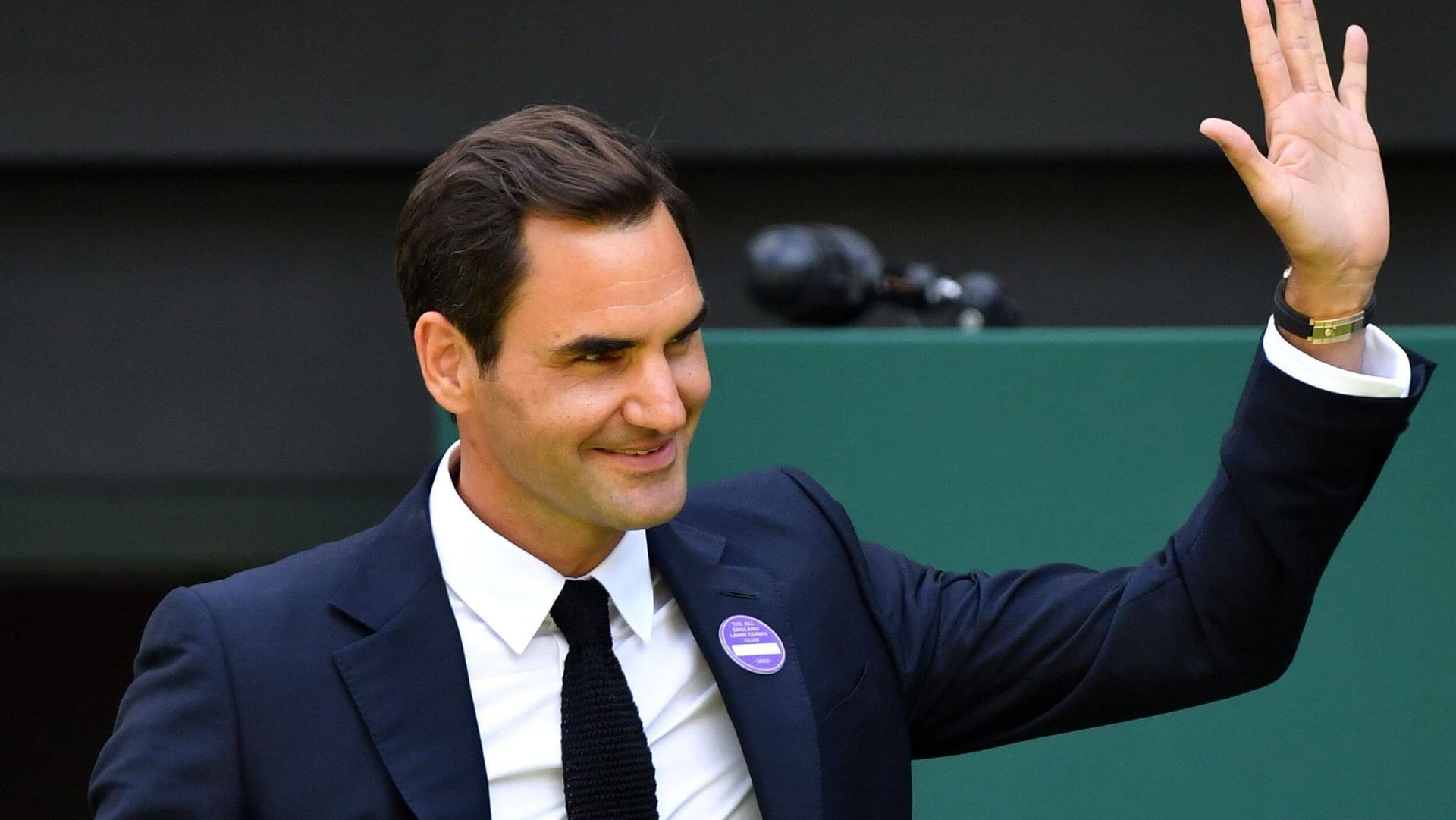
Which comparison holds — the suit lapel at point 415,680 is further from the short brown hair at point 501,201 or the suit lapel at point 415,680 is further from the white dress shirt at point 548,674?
the short brown hair at point 501,201

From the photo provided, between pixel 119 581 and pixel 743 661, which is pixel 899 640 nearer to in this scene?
pixel 743 661

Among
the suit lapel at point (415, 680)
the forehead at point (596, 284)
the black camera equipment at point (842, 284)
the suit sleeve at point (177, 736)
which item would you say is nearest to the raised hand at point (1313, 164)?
the forehead at point (596, 284)

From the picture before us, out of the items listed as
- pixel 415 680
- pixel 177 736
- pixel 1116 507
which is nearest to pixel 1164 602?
pixel 415 680

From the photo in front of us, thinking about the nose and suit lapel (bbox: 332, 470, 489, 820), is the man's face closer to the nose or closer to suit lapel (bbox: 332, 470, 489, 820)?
the nose

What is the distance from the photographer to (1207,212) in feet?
13.4

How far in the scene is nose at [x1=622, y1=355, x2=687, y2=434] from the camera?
1.62 m

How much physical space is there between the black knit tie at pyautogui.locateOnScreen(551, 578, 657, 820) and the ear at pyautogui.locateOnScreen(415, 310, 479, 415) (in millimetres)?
220

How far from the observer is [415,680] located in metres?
1.62

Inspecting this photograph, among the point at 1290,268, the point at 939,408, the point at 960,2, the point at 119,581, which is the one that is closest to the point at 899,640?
the point at 1290,268

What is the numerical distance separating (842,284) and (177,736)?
1570 mm

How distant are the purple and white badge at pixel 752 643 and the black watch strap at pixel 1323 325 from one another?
0.56 meters

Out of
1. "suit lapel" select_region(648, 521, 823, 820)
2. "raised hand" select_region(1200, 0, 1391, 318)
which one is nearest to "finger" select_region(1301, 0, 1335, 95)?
"raised hand" select_region(1200, 0, 1391, 318)

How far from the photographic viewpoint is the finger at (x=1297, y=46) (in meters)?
1.59

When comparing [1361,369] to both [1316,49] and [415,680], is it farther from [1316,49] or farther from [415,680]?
[415,680]
